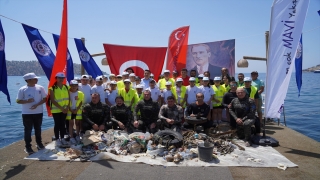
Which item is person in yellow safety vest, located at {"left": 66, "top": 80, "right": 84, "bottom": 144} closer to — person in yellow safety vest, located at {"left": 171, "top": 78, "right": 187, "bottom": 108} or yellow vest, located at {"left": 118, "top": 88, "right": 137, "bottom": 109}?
yellow vest, located at {"left": 118, "top": 88, "right": 137, "bottom": 109}

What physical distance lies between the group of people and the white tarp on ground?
0.54 m

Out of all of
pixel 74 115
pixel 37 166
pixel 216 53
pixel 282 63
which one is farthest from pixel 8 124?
pixel 282 63

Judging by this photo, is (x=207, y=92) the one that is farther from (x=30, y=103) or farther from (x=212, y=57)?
(x=30, y=103)

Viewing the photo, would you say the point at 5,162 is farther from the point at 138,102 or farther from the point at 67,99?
the point at 138,102

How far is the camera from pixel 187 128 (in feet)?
23.5

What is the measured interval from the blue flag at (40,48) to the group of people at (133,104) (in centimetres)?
99

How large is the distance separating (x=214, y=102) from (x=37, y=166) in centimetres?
545

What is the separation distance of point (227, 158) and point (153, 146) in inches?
66.5

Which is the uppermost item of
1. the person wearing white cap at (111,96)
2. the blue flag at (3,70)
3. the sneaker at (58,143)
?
the blue flag at (3,70)

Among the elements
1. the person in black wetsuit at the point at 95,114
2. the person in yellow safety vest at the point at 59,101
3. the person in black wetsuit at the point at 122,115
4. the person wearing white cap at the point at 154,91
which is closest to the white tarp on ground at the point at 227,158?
the person in yellow safety vest at the point at 59,101

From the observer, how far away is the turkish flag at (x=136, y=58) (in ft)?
32.4

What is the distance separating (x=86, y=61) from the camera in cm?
932

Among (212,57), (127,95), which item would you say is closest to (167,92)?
(127,95)

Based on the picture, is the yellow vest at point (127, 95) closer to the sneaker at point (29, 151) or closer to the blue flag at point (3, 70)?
the sneaker at point (29, 151)
